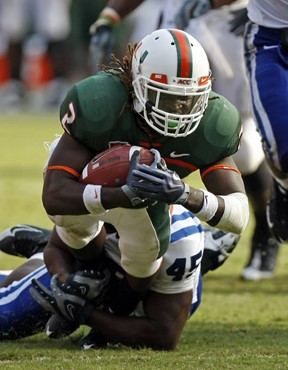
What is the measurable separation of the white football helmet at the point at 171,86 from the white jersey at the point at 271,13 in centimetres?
99

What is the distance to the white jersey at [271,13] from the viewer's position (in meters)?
4.70

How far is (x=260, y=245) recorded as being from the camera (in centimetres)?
581

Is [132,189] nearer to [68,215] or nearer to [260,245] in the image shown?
[68,215]

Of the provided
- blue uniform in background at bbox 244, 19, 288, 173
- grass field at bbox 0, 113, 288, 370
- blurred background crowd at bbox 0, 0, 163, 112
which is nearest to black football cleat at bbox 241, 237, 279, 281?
grass field at bbox 0, 113, 288, 370

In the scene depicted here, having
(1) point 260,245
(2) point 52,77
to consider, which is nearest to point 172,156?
(1) point 260,245

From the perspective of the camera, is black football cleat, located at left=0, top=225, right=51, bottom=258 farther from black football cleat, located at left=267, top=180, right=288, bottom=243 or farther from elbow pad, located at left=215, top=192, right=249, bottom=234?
elbow pad, located at left=215, top=192, right=249, bottom=234

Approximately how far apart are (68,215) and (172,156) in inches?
16.5

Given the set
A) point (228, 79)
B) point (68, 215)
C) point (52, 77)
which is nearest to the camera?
point (68, 215)

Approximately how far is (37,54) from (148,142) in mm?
15943

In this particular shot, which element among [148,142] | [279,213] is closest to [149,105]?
[148,142]

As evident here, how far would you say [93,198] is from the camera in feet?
11.9

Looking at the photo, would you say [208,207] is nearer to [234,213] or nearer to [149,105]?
[234,213]

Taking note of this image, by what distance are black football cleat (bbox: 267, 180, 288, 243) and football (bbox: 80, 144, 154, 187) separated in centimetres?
135

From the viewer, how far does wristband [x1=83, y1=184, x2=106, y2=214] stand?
3.63m
